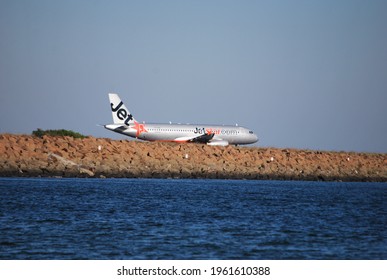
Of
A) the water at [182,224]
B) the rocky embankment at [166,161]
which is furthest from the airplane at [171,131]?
the water at [182,224]

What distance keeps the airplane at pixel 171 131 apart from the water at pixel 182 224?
46981 millimetres

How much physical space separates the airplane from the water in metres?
47.0

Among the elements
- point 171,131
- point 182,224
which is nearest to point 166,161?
point 171,131

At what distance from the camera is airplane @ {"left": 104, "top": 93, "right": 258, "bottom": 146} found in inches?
4845

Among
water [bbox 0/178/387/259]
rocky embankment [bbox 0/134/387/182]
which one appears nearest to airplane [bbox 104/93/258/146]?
rocky embankment [bbox 0/134/387/182]

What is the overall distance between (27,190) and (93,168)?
24222mm

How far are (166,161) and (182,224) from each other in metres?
55.9

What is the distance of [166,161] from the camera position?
101 m

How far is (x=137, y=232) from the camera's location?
41.6m

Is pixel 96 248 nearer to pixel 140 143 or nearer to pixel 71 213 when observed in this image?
pixel 71 213

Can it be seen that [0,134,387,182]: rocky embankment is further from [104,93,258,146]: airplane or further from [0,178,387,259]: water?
[0,178,387,259]: water

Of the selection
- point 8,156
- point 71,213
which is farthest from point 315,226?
point 8,156

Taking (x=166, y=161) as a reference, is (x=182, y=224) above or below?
below

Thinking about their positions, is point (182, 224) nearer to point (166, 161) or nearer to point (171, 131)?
point (166, 161)
